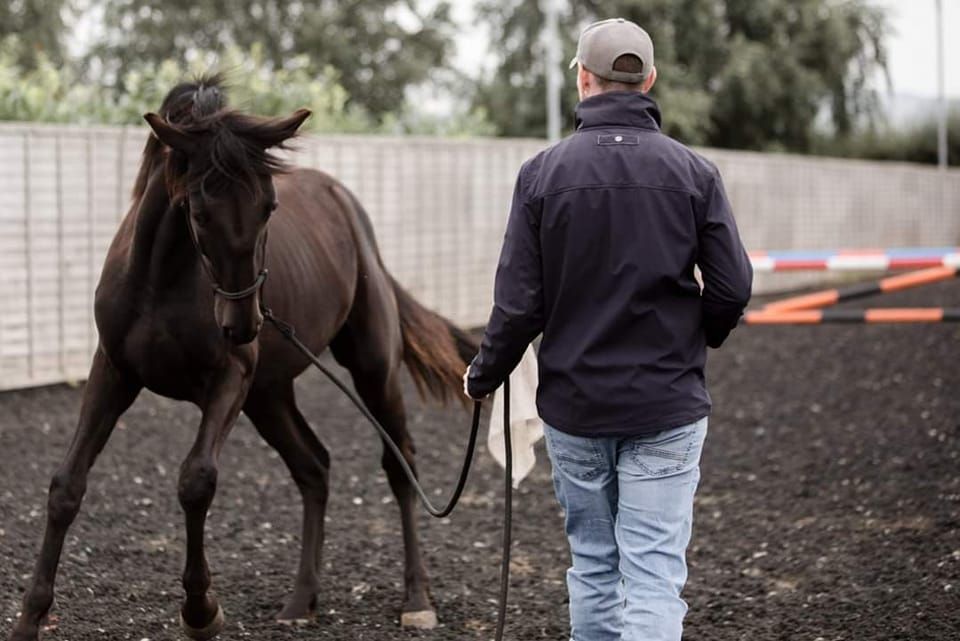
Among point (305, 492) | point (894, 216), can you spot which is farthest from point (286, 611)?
point (894, 216)

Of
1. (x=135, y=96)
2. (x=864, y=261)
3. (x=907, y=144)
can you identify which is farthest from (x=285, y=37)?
(x=864, y=261)

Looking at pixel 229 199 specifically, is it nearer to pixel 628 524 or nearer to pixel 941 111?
pixel 628 524

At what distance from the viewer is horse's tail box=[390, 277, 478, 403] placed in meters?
5.91

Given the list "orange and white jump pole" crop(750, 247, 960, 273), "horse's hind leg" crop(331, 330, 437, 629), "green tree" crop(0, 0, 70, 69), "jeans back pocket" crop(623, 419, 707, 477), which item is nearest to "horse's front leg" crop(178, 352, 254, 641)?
"horse's hind leg" crop(331, 330, 437, 629)

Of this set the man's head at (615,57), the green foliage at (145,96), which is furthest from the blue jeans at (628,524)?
the green foliage at (145,96)

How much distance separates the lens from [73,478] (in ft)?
14.3

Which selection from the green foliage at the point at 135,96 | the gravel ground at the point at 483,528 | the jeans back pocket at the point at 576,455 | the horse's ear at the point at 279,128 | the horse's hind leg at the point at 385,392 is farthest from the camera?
the green foliage at the point at 135,96

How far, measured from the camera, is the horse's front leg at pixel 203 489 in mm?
4328

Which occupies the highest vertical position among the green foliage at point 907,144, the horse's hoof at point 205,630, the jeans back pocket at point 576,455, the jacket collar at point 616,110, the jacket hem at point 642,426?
the jacket collar at point 616,110

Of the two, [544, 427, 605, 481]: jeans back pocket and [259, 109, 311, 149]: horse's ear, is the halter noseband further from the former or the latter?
[544, 427, 605, 481]: jeans back pocket

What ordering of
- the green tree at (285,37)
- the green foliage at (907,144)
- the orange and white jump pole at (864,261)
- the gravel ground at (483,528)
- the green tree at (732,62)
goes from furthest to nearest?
the green foliage at (907,144) < the green tree at (285,37) < the green tree at (732,62) < the orange and white jump pole at (864,261) < the gravel ground at (483,528)

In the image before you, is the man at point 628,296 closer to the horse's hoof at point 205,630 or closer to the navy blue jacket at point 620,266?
the navy blue jacket at point 620,266

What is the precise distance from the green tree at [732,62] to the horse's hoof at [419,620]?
27.4 metres

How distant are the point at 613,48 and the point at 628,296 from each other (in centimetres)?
62
